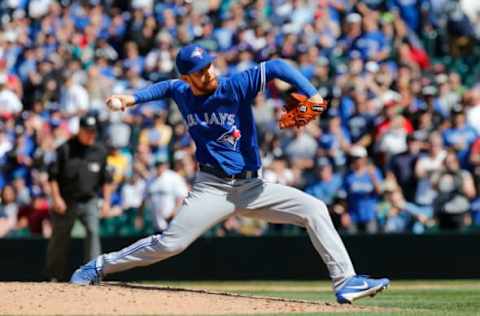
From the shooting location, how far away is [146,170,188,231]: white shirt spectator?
16.2 m

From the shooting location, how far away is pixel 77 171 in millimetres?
13945

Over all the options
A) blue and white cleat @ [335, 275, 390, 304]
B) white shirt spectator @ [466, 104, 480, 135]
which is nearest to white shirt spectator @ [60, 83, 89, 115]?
white shirt spectator @ [466, 104, 480, 135]

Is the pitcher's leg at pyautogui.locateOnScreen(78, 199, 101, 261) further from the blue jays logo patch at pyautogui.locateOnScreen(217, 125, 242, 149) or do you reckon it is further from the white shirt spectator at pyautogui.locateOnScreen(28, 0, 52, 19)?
the white shirt spectator at pyautogui.locateOnScreen(28, 0, 52, 19)

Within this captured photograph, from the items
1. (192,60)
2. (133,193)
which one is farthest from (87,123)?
(192,60)

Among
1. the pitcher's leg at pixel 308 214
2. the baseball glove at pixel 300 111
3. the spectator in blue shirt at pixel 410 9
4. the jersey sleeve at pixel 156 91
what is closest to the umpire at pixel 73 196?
the jersey sleeve at pixel 156 91

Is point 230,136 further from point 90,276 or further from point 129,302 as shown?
point 90,276

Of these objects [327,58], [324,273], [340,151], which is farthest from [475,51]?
[324,273]

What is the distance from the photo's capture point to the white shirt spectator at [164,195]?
53.0 feet

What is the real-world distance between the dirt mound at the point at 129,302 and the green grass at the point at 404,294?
74cm

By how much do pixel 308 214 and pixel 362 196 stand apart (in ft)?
21.9

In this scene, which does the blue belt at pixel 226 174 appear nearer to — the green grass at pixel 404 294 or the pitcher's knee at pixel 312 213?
the pitcher's knee at pixel 312 213

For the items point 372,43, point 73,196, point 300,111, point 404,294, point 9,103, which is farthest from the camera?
point 372,43

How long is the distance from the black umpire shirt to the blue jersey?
4.51 meters

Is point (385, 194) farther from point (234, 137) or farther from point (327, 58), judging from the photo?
point (234, 137)
